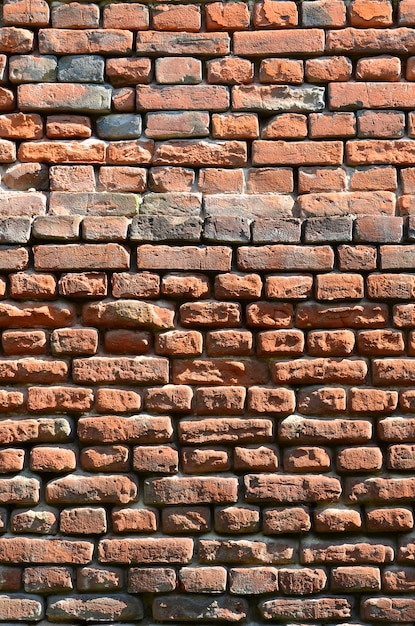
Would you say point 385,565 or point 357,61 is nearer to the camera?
point 385,565

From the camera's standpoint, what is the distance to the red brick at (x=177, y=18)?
7.93 feet

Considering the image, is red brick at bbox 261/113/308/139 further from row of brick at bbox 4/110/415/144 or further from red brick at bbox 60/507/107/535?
red brick at bbox 60/507/107/535

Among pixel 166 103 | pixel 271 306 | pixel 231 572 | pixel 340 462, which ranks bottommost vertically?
pixel 231 572

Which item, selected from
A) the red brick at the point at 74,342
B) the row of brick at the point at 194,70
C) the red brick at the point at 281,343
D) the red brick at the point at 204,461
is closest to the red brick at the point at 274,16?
the row of brick at the point at 194,70

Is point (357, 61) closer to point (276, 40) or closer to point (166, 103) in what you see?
point (276, 40)

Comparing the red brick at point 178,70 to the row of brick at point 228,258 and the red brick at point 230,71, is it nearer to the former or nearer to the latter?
the red brick at point 230,71

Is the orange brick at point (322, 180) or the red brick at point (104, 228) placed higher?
the orange brick at point (322, 180)

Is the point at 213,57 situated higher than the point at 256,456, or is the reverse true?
the point at 213,57

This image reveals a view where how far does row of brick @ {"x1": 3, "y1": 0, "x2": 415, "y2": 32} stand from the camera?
7.93 feet

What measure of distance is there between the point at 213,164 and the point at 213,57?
34 centimetres

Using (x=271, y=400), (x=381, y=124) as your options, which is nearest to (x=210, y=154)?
(x=381, y=124)

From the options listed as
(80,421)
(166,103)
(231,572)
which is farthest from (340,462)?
(166,103)

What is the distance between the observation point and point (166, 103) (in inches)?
94.3

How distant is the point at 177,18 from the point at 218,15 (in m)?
0.13
